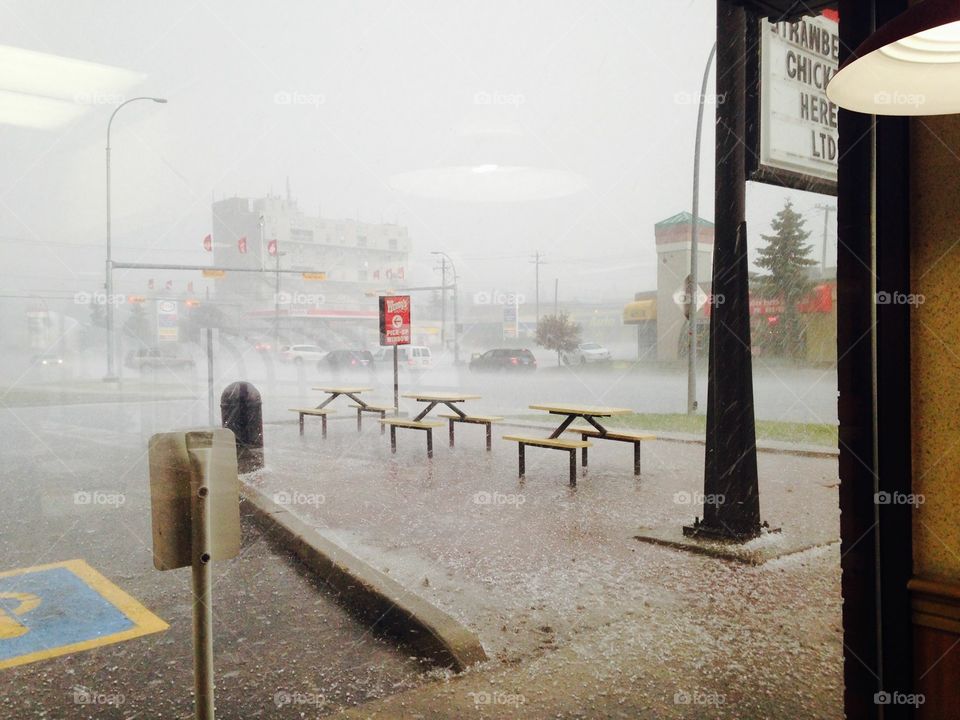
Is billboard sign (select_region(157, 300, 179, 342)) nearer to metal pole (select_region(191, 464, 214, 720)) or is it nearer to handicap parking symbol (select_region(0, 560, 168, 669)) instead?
handicap parking symbol (select_region(0, 560, 168, 669))

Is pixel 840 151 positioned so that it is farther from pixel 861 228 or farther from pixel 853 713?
pixel 853 713

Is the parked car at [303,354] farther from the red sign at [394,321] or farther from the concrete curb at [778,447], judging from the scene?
the concrete curb at [778,447]

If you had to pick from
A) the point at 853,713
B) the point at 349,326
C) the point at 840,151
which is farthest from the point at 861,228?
the point at 349,326

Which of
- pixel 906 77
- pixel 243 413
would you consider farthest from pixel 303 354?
pixel 906 77

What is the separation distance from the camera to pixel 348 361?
37.2 m

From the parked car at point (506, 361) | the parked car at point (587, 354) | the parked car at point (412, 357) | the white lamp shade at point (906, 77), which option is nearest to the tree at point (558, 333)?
the parked car at point (587, 354)

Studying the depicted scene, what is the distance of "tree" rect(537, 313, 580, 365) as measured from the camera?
1895 inches

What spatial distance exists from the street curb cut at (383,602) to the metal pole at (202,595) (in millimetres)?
1319

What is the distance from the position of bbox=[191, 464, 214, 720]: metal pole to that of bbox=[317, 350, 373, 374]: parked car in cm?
3498

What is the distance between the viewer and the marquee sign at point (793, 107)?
17.0 ft

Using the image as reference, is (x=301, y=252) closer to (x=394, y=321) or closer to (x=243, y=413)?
(x=394, y=321)

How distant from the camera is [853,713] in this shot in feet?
7.22

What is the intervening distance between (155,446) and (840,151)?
2.33 m

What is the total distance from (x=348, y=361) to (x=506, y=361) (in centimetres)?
811
